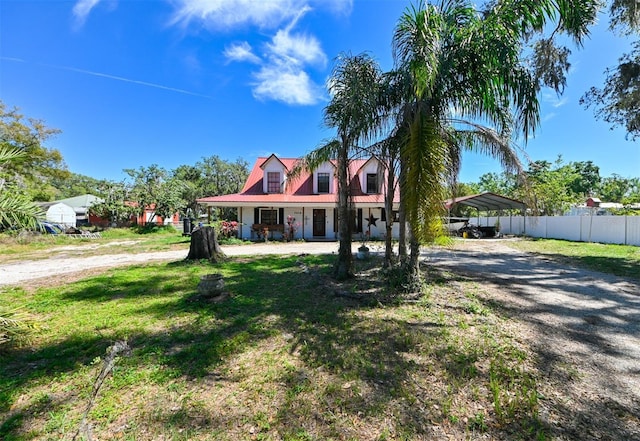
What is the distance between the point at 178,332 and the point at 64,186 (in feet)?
286

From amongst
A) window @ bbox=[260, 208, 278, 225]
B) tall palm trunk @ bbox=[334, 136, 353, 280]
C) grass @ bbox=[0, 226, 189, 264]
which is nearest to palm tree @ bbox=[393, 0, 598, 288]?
tall palm trunk @ bbox=[334, 136, 353, 280]

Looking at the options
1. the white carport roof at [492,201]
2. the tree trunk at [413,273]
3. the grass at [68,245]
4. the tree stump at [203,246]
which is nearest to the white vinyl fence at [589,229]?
the white carport roof at [492,201]

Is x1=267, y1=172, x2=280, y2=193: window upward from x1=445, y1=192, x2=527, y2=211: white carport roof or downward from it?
upward

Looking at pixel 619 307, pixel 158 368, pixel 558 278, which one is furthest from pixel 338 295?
pixel 558 278

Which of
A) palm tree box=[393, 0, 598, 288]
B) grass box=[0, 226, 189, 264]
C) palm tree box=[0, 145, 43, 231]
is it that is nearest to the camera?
palm tree box=[0, 145, 43, 231]

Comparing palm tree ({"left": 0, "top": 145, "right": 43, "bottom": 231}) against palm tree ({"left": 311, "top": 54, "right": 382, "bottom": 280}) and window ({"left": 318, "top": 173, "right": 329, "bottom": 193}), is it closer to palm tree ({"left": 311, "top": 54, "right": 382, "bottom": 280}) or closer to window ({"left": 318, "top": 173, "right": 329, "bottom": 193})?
palm tree ({"left": 311, "top": 54, "right": 382, "bottom": 280})

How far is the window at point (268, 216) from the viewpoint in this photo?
18.4 meters

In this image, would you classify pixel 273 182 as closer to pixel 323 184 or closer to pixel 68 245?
pixel 323 184

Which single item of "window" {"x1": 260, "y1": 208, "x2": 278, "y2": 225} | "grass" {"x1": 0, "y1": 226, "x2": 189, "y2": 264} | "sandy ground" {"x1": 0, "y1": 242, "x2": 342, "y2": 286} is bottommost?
"sandy ground" {"x1": 0, "y1": 242, "x2": 342, "y2": 286}

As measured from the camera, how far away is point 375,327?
424 centimetres

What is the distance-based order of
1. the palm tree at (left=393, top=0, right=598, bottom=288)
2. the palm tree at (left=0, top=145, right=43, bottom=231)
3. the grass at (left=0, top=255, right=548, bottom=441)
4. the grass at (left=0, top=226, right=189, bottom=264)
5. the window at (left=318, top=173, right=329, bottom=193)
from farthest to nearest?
the window at (left=318, top=173, right=329, bottom=193), the grass at (left=0, top=226, right=189, bottom=264), the palm tree at (left=393, top=0, right=598, bottom=288), the palm tree at (left=0, top=145, right=43, bottom=231), the grass at (left=0, top=255, right=548, bottom=441)

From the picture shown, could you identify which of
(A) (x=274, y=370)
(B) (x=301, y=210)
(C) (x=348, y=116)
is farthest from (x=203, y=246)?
(B) (x=301, y=210)

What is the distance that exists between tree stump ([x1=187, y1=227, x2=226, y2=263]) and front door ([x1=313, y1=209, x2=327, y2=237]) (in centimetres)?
909

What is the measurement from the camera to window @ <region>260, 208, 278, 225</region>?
18422 millimetres
